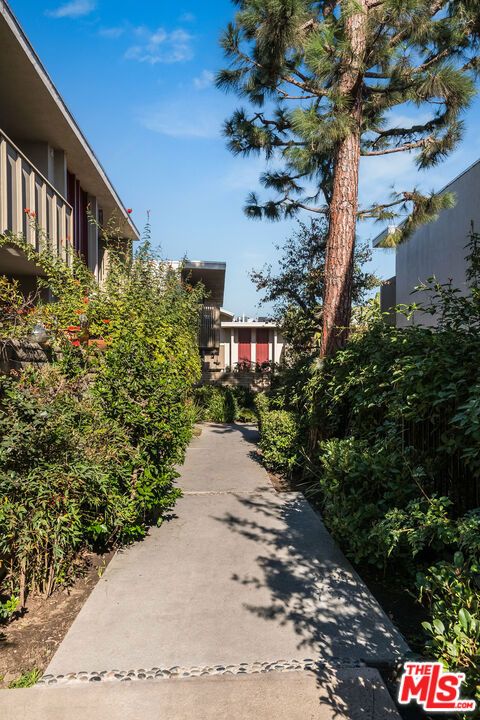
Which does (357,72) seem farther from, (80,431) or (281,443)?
(80,431)

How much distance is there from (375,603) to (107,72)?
9.45 metres

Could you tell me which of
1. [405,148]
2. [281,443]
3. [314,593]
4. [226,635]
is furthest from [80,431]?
[405,148]

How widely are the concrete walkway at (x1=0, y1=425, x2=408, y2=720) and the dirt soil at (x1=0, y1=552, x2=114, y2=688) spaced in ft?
0.29

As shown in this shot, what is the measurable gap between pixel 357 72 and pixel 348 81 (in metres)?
0.19

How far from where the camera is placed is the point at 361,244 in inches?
496

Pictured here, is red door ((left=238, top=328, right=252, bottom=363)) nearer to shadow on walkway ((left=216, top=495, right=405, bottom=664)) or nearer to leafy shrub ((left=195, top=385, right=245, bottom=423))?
leafy shrub ((left=195, top=385, right=245, bottom=423))

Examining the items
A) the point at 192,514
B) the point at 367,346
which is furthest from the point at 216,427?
the point at 367,346

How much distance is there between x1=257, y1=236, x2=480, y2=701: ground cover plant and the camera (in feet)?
7.16

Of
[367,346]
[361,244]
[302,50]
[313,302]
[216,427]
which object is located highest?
[302,50]

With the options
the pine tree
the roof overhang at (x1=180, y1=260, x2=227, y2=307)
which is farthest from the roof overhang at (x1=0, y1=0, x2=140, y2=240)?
the roof overhang at (x1=180, y1=260, x2=227, y2=307)

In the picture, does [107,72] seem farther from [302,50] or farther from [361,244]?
[361,244]

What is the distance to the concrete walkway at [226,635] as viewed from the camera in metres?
2.40

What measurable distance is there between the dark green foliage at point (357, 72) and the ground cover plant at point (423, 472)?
3.79 metres

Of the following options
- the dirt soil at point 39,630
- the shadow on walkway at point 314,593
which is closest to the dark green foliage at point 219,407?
the shadow on walkway at point 314,593
